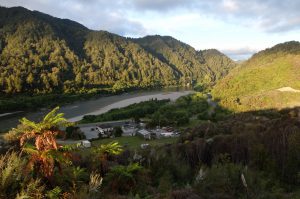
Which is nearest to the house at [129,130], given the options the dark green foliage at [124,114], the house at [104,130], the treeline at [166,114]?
the house at [104,130]

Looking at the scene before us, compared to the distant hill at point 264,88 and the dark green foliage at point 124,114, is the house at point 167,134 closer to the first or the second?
the dark green foliage at point 124,114

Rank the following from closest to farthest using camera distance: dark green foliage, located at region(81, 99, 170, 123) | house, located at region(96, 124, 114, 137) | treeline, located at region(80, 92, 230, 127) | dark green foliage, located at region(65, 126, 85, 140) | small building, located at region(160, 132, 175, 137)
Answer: dark green foliage, located at region(65, 126, 85, 140) < small building, located at region(160, 132, 175, 137) < house, located at region(96, 124, 114, 137) < treeline, located at region(80, 92, 230, 127) < dark green foliage, located at region(81, 99, 170, 123)

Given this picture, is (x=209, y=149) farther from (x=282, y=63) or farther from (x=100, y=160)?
(x=282, y=63)

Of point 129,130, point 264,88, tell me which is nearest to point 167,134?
point 129,130

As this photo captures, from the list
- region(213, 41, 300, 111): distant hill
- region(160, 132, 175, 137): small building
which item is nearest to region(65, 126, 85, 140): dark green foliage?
region(160, 132, 175, 137): small building

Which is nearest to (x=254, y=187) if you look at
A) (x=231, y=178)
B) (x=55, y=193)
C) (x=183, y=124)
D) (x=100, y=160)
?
(x=231, y=178)

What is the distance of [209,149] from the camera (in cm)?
2844

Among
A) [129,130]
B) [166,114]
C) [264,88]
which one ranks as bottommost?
[129,130]

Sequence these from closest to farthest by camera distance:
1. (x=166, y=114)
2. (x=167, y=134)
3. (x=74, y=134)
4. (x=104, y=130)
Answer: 1. (x=74, y=134)
2. (x=167, y=134)
3. (x=104, y=130)
4. (x=166, y=114)

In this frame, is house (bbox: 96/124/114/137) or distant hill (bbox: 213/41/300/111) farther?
distant hill (bbox: 213/41/300/111)

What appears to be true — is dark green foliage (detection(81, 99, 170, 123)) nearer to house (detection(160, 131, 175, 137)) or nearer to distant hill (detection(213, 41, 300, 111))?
distant hill (detection(213, 41, 300, 111))

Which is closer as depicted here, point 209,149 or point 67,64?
point 209,149

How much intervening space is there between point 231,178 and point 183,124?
59535 mm

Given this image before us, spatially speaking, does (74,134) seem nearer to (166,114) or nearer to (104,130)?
(104,130)
